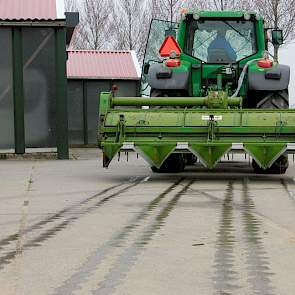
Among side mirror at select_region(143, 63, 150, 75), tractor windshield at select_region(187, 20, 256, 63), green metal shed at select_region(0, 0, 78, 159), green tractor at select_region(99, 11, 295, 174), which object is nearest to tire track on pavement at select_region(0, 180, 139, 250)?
green tractor at select_region(99, 11, 295, 174)

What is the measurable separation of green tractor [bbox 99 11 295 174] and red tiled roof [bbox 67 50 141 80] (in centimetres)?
1159

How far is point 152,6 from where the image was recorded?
114ft

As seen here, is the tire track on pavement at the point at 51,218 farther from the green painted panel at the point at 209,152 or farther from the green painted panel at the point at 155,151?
the green painted panel at the point at 209,152

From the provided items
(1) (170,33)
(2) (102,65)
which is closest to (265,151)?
(1) (170,33)

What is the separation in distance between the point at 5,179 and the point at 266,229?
21.2 ft

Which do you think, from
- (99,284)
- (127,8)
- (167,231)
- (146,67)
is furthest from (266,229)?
(127,8)

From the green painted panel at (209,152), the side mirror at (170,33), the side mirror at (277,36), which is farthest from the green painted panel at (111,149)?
the side mirror at (277,36)

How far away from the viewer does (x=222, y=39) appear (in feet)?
40.4

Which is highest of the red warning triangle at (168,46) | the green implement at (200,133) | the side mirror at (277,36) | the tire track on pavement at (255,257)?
the side mirror at (277,36)

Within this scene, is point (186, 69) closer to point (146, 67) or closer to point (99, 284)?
point (146, 67)

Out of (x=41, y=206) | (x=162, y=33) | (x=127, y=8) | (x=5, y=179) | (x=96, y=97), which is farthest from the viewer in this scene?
(x=127, y=8)

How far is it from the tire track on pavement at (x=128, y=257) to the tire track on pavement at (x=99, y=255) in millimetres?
133

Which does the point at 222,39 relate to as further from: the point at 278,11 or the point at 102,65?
the point at 278,11

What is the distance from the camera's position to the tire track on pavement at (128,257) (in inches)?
169
